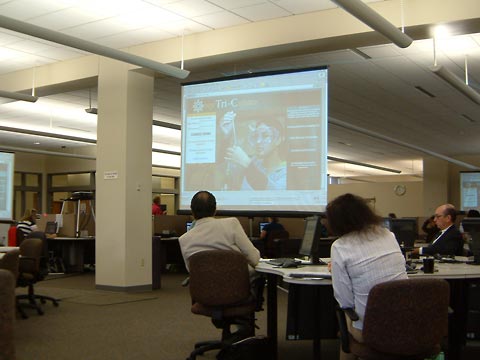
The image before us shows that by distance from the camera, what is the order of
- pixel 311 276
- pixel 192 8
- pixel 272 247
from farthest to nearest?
pixel 272 247, pixel 192 8, pixel 311 276

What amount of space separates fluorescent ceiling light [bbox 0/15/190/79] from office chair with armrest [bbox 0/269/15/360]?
3890mm

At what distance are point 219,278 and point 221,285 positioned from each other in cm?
5

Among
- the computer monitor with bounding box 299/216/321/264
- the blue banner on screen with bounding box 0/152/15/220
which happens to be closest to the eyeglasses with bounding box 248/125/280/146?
the computer monitor with bounding box 299/216/321/264

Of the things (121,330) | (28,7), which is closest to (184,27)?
(28,7)

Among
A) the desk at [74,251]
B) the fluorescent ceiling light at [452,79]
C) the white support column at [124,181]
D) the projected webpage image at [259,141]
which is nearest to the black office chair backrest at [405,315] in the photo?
the projected webpage image at [259,141]

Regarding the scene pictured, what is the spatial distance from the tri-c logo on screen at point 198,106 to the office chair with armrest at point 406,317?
10.1 feet

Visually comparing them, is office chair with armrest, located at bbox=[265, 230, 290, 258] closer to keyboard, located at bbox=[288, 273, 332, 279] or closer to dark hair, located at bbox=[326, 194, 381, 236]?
keyboard, located at bbox=[288, 273, 332, 279]

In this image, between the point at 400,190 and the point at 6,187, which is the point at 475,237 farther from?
the point at 400,190

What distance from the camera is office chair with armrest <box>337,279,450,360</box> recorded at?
2305 mm

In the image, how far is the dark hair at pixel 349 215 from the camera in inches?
101

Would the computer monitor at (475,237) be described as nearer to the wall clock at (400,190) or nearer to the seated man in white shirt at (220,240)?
the seated man in white shirt at (220,240)

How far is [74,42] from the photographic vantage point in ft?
17.9

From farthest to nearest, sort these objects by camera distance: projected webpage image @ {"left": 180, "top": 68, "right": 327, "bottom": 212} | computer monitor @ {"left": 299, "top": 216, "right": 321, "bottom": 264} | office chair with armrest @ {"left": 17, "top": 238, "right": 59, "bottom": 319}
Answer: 1. office chair with armrest @ {"left": 17, "top": 238, "right": 59, "bottom": 319}
2. projected webpage image @ {"left": 180, "top": 68, "right": 327, "bottom": 212}
3. computer monitor @ {"left": 299, "top": 216, "right": 321, "bottom": 264}

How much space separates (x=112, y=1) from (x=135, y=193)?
2.49 meters
